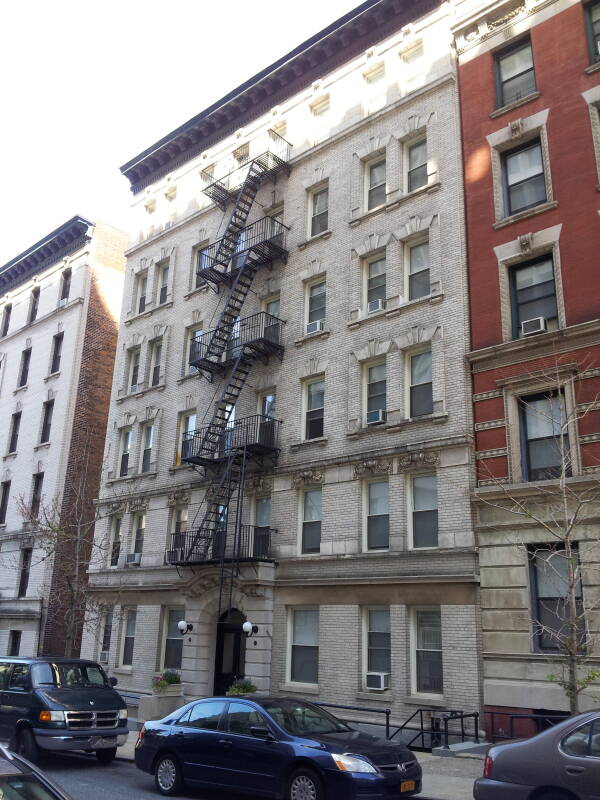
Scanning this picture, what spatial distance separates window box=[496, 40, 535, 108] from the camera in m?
20.9

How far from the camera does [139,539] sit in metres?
28.2

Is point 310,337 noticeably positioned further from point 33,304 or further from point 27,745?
point 33,304

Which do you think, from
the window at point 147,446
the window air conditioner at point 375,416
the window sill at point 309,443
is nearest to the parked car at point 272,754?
the window air conditioner at point 375,416

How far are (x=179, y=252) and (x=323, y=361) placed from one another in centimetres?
1056

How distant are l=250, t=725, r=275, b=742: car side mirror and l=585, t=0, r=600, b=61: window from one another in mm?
17844

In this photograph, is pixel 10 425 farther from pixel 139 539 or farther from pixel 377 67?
pixel 377 67

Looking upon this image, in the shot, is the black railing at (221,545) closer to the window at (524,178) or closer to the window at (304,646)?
the window at (304,646)

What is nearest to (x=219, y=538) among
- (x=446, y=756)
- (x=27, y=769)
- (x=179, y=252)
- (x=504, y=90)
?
(x=446, y=756)

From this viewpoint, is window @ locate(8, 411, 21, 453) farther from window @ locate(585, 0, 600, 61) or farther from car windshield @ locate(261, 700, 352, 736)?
window @ locate(585, 0, 600, 61)

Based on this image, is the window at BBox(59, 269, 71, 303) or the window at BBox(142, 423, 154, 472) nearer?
the window at BBox(142, 423, 154, 472)

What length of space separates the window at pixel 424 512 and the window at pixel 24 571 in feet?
68.4

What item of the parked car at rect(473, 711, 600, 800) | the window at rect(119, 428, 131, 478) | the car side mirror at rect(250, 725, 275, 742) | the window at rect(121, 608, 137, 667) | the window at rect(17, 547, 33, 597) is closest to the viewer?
the parked car at rect(473, 711, 600, 800)

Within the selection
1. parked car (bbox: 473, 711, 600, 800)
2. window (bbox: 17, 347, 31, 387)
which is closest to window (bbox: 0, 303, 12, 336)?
window (bbox: 17, 347, 31, 387)

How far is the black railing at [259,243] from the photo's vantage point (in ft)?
84.5
